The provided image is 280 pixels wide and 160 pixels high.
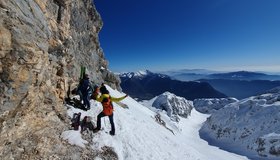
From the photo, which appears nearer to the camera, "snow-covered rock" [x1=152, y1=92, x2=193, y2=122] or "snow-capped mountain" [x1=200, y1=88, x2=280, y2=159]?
"snow-capped mountain" [x1=200, y1=88, x2=280, y2=159]

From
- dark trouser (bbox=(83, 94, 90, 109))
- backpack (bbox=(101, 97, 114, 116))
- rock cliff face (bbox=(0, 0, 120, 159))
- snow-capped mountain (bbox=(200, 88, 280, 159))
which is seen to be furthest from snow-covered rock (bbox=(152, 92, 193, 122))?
rock cliff face (bbox=(0, 0, 120, 159))

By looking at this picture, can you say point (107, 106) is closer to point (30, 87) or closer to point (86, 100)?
point (86, 100)

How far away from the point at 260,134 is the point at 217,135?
22.3 m

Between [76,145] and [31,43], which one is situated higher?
[31,43]

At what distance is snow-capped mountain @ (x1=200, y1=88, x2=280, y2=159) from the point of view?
65938 millimetres

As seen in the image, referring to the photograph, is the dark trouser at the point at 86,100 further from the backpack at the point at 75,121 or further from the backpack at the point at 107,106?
the backpack at the point at 107,106

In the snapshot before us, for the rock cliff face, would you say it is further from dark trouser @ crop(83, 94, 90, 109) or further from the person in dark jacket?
dark trouser @ crop(83, 94, 90, 109)

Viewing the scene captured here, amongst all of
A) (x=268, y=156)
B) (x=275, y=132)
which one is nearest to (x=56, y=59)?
(x=268, y=156)

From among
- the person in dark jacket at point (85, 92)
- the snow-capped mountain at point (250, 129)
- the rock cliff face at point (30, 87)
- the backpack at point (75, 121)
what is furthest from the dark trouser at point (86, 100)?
the snow-capped mountain at point (250, 129)

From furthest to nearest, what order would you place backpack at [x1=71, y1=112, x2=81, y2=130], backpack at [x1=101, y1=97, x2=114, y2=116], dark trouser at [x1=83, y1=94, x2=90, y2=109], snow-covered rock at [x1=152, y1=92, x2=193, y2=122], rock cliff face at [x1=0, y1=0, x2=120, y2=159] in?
1. snow-covered rock at [x1=152, y1=92, x2=193, y2=122]
2. dark trouser at [x1=83, y1=94, x2=90, y2=109]
3. backpack at [x1=101, y1=97, x2=114, y2=116]
4. backpack at [x1=71, y1=112, x2=81, y2=130]
5. rock cliff face at [x1=0, y1=0, x2=120, y2=159]

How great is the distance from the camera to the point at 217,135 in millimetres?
97125

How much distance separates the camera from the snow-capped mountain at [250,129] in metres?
65.9

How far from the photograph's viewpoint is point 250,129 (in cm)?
8275

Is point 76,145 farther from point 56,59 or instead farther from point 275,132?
point 275,132
